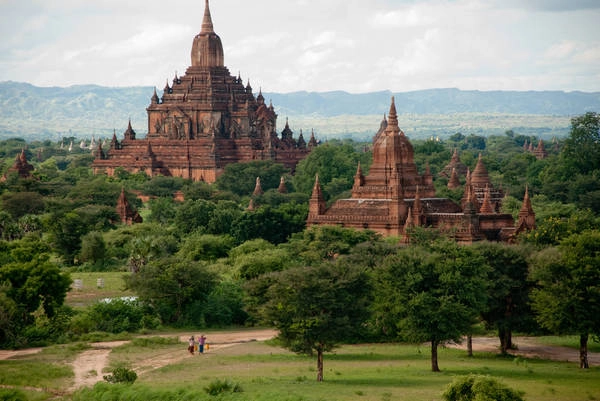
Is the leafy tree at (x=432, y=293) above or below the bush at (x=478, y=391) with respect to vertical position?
above

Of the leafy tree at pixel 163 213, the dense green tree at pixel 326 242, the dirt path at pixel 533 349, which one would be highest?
the dense green tree at pixel 326 242

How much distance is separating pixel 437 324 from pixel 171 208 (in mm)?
42097

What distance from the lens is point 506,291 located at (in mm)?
43938

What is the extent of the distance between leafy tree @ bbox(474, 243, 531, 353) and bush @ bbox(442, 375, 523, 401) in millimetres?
10406

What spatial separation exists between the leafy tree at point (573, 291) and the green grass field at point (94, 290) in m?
18.8

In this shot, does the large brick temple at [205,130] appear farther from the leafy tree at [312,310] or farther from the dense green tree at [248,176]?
the leafy tree at [312,310]

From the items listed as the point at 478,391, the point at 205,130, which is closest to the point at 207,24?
the point at 205,130

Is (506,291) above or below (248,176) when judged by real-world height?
below

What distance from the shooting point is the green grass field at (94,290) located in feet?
175

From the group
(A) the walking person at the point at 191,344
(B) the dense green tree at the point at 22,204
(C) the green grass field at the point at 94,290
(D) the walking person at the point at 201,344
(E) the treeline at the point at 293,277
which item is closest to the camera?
(E) the treeline at the point at 293,277

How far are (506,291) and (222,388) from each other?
12.0 meters

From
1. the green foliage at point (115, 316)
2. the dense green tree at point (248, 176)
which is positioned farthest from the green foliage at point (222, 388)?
the dense green tree at point (248, 176)

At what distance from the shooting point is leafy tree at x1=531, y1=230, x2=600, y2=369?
41.3 metres

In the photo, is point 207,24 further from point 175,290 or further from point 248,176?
point 175,290
